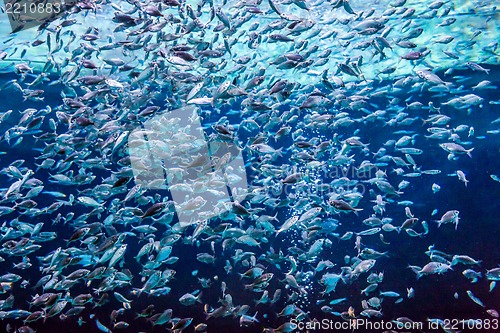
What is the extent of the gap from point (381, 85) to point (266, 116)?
9.86 meters

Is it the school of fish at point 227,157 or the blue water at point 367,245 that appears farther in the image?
the blue water at point 367,245

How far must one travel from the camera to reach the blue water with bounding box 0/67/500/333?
1302cm

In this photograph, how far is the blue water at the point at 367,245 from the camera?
42.7 feet

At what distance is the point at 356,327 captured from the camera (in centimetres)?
1208

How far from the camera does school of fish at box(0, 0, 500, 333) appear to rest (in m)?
7.42

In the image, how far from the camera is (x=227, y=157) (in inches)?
285

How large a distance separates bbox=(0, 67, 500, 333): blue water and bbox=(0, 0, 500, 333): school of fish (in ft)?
0.25

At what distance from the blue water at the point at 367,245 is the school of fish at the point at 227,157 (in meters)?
0.08

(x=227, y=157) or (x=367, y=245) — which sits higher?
(x=227, y=157)

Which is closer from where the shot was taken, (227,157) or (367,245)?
(227,157)

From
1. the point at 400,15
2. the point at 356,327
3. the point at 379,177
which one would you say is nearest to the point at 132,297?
the point at 356,327

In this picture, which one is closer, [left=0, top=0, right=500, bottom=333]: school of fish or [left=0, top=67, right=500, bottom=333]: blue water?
[left=0, top=0, right=500, bottom=333]: school of fish

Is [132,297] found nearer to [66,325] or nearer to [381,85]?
[66,325]

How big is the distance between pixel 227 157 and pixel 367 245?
957cm
